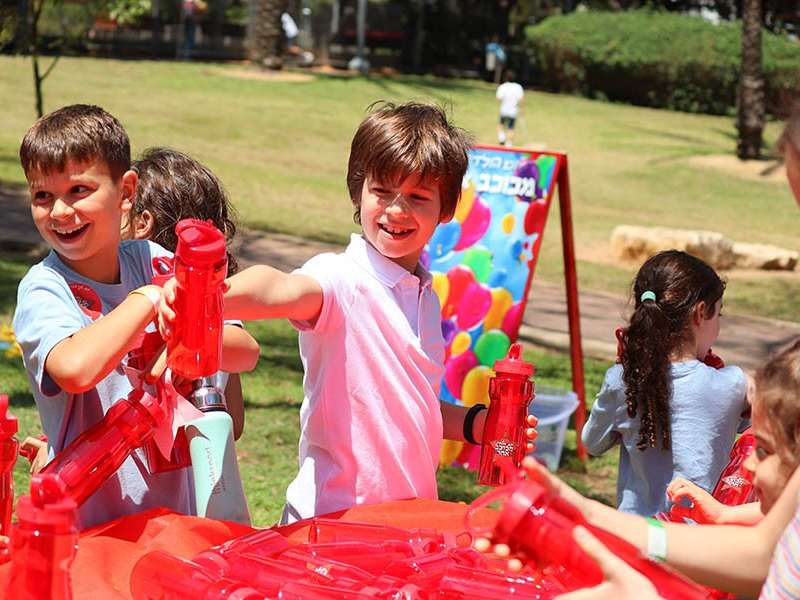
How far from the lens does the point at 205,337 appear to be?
6.64ft

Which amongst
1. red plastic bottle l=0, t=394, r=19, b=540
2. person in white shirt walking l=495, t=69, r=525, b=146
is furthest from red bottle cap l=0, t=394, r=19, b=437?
person in white shirt walking l=495, t=69, r=525, b=146

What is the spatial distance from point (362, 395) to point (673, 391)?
114cm

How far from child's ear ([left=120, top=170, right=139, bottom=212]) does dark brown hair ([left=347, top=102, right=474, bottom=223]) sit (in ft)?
1.83

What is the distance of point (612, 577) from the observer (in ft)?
5.31

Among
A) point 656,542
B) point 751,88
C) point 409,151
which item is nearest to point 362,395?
point 409,151

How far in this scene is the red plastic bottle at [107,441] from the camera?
2209mm

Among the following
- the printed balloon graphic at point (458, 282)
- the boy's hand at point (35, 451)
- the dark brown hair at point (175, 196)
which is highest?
the dark brown hair at point (175, 196)

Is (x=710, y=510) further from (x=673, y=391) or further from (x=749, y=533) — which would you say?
(x=673, y=391)

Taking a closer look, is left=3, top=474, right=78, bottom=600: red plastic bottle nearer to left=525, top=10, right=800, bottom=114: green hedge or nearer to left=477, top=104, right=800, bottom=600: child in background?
left=477, top=104, right=800, bottom=600: child in background

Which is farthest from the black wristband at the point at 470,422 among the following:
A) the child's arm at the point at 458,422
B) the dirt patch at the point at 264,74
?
the dirt patch at the point at 264,74

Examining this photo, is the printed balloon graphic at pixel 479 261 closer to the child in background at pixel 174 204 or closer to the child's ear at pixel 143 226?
the child in background at pixel 174 204

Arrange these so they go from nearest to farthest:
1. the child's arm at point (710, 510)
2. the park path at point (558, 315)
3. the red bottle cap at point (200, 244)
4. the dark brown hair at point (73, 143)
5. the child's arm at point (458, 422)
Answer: the red bottle cap at point (200, 244) < the child's arm at point (710, 510) < the dark brown hair at point (73, 143) < the child's arm at point (458, 422) < the park path at point (558, 315)

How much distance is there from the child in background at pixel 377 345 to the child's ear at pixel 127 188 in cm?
45

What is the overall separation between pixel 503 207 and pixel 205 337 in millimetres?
3998
